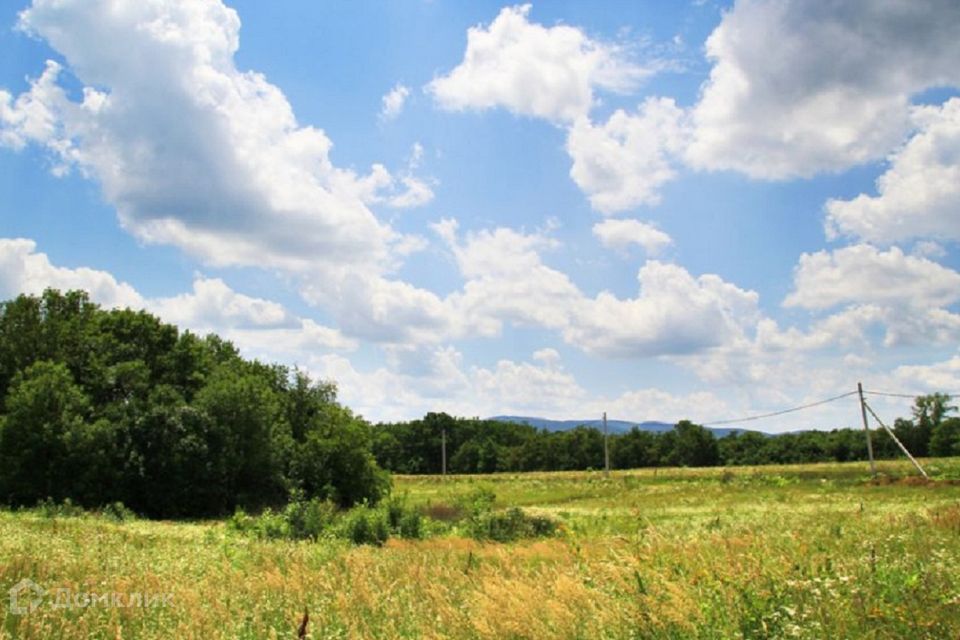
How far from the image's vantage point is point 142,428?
41.0 m

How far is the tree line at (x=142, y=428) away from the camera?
39531 millimetres

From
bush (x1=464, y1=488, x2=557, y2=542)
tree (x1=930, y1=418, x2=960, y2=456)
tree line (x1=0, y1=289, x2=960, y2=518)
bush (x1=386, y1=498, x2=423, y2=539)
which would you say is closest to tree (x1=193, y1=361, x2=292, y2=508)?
tree line (x1=0, y1=289, x2=960, y2=518)

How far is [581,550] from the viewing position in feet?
33.9

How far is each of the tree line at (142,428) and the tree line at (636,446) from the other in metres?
71.2

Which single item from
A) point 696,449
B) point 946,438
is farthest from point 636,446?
point 946,438

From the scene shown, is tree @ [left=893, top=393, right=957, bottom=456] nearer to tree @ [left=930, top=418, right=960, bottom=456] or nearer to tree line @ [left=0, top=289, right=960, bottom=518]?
tree @ [left=930, top=418, right=960, bottom=456]

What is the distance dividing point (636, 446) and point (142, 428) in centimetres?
10964

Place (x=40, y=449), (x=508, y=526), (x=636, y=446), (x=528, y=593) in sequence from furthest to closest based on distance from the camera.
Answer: (x=636, y=446)
(x=40, y=449)
(x=508, y=526)
(x=528, y=593)

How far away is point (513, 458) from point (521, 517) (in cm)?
11662

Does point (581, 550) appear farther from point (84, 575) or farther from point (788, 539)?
point (84, 575)

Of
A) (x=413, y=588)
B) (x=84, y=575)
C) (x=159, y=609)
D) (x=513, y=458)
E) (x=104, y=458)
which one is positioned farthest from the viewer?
(x=513, y=458)

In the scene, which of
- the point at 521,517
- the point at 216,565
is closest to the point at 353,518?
the point at 521,517

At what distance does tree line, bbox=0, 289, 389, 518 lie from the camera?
39.5 m

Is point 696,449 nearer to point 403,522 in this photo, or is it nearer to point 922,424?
point 922,424
